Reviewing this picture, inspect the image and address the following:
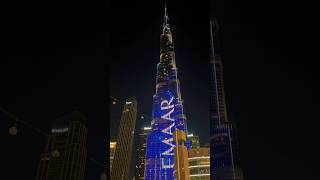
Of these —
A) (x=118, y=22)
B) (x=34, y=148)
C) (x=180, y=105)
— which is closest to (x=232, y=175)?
(x=180, y=105)

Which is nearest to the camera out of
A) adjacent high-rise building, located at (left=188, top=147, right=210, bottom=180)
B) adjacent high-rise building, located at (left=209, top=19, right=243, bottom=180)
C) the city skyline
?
the city skyline

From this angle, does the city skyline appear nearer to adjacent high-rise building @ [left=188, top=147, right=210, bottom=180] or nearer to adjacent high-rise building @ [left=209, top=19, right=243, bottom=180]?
adjacent high-rise building @ [left=209, top=19, right=243, bottom=180]

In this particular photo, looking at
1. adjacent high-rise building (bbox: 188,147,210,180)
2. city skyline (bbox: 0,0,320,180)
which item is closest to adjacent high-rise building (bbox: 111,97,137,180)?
city skyline (bbox: 0,0,320,180)

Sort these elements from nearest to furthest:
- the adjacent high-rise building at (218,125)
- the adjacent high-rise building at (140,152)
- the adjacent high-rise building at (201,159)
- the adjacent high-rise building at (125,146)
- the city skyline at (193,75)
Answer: the city skyline at (193,75) < the adjacent high-rise building at (218,125) < the adjacent high-rise building at (125,146) < the adjacent high-rise building at (201,159) < the adjacent high-rise building at (140,152)

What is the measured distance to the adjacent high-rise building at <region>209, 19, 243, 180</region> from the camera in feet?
9.29

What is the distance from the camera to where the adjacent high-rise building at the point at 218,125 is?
283 centimetres

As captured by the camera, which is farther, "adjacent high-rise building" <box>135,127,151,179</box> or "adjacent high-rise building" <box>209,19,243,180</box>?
"adjacent high-rise building" <box>135,127,151,179</box>

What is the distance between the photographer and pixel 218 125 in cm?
311

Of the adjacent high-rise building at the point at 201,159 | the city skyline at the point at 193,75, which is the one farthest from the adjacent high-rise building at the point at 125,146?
the adjacent high-rise building at the point at 201,159

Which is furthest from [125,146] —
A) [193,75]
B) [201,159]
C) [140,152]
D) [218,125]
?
[140,152]

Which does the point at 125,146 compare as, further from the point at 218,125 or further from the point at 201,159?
the point at 218,125

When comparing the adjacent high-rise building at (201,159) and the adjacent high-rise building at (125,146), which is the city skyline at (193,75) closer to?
the adjacent high-rise building at (125,146)

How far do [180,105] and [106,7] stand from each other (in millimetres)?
1460

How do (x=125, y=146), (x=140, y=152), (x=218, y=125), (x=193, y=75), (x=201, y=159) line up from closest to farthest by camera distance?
(x=218, y=125)
(x=193, y=75)
(x=125, y=146)
(x=201, y=159)
(x=140, y=152)
